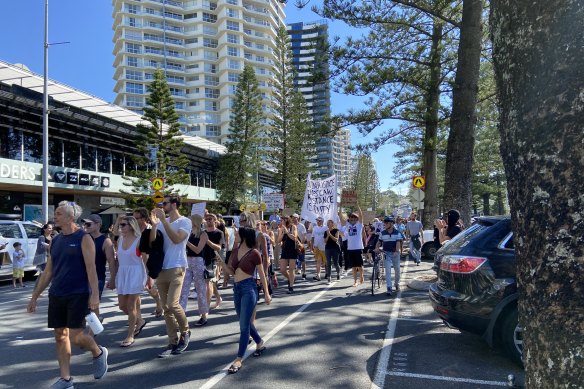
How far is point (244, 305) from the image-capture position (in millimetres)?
5305

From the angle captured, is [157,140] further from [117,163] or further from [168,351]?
[168,351]

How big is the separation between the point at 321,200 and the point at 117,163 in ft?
85.3

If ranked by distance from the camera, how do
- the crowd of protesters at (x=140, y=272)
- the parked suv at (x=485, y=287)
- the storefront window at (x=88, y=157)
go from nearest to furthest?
1. the crowd of protesters at (x=140, y=272)
2. the parked suv at (x=485, y=287)
3. the storefront window at (x=88, y=157)

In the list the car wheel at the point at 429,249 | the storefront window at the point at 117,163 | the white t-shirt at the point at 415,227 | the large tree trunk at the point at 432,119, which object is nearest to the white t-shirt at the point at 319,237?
the white t-shirt at the point at 415,227

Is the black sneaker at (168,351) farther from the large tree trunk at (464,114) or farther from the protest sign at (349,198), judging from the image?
the protest sign at (349,198)

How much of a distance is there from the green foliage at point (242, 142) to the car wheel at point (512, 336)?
1621 inches

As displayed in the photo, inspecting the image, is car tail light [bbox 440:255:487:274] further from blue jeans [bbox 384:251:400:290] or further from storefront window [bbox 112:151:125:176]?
storefront window [bbox 112:151:125:176]

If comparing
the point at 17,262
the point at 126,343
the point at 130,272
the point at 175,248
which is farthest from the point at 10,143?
the point at 175,248

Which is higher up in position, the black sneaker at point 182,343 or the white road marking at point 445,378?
the black sneaker at point 182,343

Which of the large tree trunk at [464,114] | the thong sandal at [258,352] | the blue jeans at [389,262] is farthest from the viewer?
the large tree trunk at [464,114]

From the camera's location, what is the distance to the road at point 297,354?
485cm

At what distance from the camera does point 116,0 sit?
8669 centimetres

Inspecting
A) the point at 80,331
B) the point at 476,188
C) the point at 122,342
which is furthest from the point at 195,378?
→ the point at 476,188

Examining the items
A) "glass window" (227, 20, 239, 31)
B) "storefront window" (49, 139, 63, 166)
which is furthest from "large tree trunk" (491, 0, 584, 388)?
"glass window" (227, 20, 239, 31)
